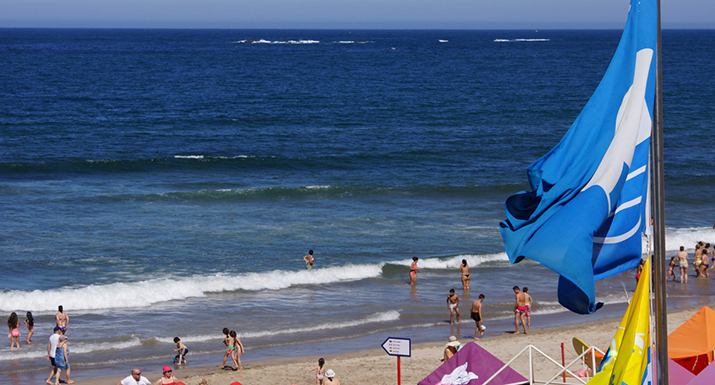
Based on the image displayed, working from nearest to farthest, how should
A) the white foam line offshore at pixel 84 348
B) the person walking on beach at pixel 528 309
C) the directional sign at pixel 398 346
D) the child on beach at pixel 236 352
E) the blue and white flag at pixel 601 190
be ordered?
the blue and white flag at pixel 601 190, the directional sign at pixel 398 346, the child on beach at pixel 236 352, the white foam line offshore at pixel 84 348, the person walking on beach at pixel 528 309

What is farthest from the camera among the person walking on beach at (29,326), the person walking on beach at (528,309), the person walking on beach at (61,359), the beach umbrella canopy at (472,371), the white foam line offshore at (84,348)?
the person walking on beach at (528,309)

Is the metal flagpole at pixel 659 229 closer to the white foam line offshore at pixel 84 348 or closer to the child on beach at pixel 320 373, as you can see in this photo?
the child on beach at pixel 320 373

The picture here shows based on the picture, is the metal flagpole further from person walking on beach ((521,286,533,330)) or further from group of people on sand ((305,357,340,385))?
person walking on beach ((521,286,533,330))

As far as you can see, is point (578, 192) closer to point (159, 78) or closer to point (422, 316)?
point (422, 316)

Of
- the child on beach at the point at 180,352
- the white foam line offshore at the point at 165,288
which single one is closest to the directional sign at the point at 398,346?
the child on beach at the point at 180,352

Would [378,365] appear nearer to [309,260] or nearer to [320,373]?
[320,373]

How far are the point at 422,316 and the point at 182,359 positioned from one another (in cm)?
644

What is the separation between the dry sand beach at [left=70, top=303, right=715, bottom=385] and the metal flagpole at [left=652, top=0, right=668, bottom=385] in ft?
25.9

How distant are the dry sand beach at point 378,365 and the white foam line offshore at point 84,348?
1.47 metres

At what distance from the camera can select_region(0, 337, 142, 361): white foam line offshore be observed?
15680mm

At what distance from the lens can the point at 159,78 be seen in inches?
3086

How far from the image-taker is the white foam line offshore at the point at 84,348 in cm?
1568

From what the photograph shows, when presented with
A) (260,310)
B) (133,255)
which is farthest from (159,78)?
(260,310)

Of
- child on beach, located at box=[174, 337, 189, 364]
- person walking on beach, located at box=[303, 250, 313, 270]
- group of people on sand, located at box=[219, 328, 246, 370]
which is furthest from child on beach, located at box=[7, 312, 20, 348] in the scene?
person walking on beach, located at box=[303, 250, 313, 270]
